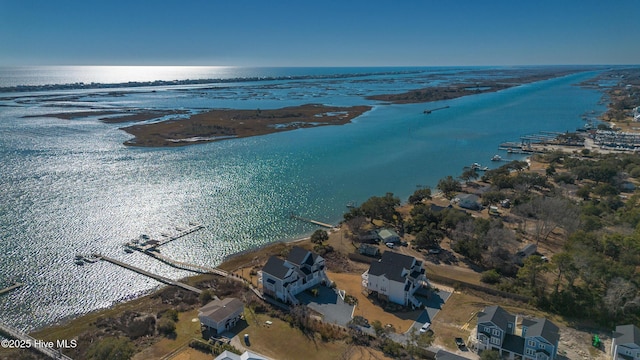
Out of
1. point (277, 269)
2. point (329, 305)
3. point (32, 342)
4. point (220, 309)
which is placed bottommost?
point (329, 305)

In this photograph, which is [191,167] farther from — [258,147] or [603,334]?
[603,334]

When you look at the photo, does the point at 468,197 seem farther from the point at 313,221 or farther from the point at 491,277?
the point at 313,221

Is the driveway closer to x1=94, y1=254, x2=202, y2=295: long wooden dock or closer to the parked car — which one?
the parked car

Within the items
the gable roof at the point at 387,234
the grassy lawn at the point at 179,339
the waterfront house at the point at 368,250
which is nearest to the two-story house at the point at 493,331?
the waterfront house at the point at 368,250

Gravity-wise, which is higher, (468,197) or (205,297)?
(468,197)

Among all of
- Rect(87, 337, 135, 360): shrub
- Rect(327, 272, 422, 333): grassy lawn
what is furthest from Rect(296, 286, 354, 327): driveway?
Rect(87, 337, 135, 360): shrub

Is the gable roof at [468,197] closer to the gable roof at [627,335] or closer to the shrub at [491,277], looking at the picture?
the shrub at [491,277]

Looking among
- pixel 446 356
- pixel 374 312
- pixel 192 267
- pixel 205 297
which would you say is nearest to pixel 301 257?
pixel 374 312
